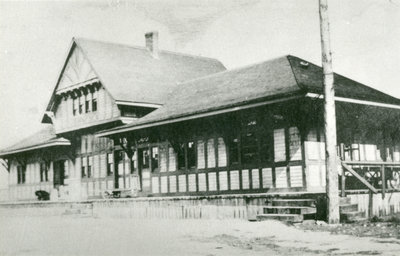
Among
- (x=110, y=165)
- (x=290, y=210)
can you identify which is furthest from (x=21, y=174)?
(x=290, y=210)

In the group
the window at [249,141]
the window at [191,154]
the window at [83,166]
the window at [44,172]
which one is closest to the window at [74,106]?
the window at [83,166]

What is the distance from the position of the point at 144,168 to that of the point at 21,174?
1429 cm

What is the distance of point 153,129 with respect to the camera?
74.6ft

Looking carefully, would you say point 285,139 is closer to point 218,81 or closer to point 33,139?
point 218,81

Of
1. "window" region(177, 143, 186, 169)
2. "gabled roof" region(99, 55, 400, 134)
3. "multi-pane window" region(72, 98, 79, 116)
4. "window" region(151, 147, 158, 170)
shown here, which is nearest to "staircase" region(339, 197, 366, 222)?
"gabled roof" region(99, 55, 400, 134)

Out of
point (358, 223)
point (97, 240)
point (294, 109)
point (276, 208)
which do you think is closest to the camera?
point (97, 240)

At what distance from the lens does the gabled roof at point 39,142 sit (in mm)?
29422

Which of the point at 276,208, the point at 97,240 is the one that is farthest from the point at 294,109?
the point at 97,240

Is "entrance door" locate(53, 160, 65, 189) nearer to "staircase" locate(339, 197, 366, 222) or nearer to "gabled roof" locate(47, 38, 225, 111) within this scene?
"gabled roof" locate(47, 38, 225, 111)

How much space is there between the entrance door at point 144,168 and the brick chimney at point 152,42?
27.0 feet

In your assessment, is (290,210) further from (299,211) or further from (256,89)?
(256,89)

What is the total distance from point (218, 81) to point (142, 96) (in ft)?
13.0

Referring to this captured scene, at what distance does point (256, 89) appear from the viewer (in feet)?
62.5

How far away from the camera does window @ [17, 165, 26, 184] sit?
114 feet
